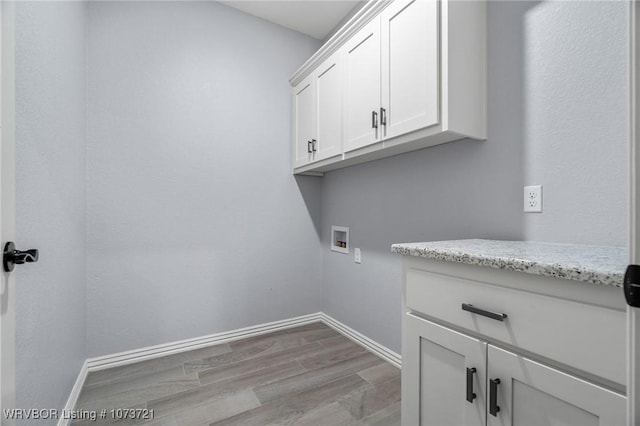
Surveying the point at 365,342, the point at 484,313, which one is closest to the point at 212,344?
the point at 365,342

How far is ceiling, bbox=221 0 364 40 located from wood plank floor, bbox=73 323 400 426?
8.82 feet

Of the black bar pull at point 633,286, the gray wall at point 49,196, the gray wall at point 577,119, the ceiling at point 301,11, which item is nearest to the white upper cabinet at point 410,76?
the gray wall at point 577,119

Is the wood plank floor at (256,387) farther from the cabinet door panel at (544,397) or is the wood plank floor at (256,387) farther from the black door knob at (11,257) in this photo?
the black door knob at (11,257)

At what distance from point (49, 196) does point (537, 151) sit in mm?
2060

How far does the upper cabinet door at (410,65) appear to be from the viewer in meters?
1.33

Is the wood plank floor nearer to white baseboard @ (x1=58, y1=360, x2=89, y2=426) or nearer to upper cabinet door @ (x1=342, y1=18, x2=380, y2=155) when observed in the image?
white baseboard @ (x1=58, y1=360, x2=89, y2=426)

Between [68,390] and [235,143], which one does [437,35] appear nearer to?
[235,143]

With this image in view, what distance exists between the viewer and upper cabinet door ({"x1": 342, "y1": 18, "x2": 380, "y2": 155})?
65.9 inches

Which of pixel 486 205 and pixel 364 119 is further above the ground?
pixel 364 119

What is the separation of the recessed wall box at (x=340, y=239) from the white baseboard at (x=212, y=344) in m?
0.65

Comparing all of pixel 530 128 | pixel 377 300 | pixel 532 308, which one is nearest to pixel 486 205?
Answer: pixel 530 128

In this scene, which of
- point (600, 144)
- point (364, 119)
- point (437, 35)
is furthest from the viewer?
point (364, 119)

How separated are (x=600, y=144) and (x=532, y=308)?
74 centimetres

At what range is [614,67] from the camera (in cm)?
103
